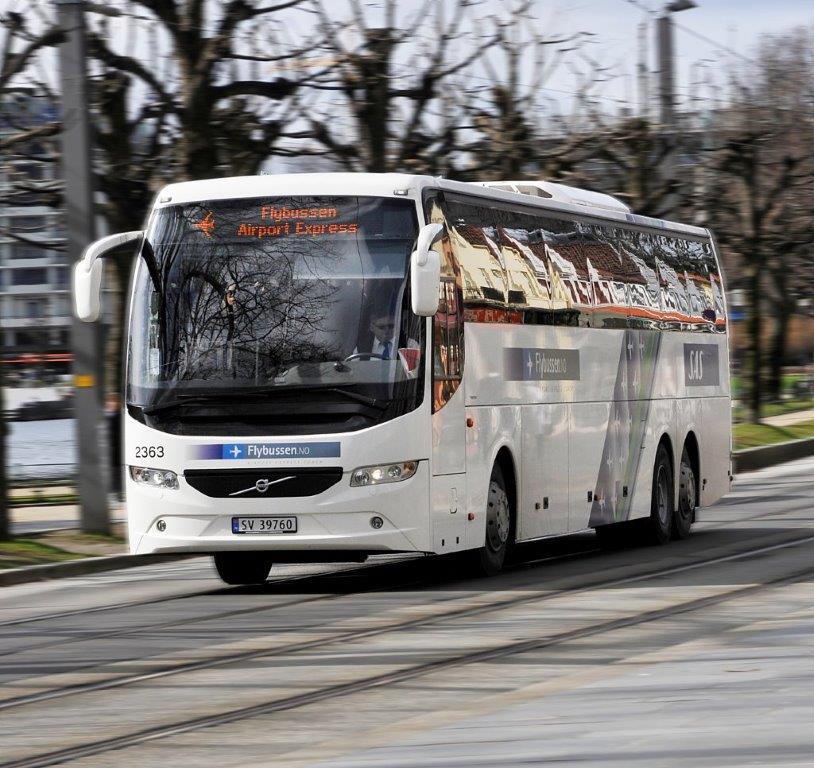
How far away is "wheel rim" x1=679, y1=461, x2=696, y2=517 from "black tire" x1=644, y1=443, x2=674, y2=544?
411 millimetres

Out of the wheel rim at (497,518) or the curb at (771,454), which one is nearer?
the wheel rim at (497,518)

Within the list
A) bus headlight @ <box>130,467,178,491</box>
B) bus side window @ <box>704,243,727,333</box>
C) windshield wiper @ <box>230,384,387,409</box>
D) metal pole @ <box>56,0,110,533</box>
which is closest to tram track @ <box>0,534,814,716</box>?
windshield wiper @ <box>230,384,387,409</box>

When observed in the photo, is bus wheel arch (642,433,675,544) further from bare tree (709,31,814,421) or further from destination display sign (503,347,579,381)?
bare tree (709,31,814,421)

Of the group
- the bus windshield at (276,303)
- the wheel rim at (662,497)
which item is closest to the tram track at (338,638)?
the bus windshield at (276,303)

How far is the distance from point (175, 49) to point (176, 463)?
1036cm

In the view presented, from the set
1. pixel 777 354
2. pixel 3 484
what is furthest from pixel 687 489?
pixel 777 354

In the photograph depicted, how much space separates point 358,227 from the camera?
44.0 feet

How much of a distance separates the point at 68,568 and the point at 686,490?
685cm

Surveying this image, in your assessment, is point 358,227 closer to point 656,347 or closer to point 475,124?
point 656,347

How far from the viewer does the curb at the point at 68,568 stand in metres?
15.5

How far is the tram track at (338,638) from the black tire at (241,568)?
2205 millimetres

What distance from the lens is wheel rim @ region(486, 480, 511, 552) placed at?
14.4 meters

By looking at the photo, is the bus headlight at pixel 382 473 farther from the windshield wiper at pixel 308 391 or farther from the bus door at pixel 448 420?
the windshield wiper at pixel 308 391

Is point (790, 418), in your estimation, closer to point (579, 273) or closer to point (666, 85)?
point (666, 85)
